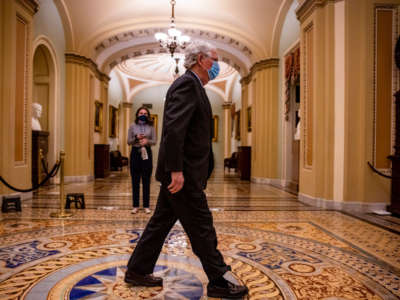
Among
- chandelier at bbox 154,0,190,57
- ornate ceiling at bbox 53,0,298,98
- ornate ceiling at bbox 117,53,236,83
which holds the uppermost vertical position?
ornate ceiling at bbox 117,53,236,83

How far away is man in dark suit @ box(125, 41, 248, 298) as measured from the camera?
1811 mm

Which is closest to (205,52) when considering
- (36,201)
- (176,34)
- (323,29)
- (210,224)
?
(210,224)

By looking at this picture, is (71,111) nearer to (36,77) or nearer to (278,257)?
(36,77)

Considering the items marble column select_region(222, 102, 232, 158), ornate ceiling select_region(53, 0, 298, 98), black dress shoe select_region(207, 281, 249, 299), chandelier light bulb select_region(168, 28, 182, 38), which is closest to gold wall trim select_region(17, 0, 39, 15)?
ornate ceiling select_region(53, 0, 298, 98)

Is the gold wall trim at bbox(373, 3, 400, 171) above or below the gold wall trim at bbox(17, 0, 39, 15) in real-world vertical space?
below

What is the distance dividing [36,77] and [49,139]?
1607 millimetres

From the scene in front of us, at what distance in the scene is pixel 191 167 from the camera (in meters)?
1.87

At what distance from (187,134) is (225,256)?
1349 mm

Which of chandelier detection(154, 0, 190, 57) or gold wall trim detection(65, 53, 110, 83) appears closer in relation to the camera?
chandelier detection(154, 0, 190, 57)

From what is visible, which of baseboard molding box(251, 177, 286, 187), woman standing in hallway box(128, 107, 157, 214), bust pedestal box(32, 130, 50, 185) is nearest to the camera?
woman standing in hallway box(128, 107, 157, 214)

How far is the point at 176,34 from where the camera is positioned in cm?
863

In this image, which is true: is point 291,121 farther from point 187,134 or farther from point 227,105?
point 227,105

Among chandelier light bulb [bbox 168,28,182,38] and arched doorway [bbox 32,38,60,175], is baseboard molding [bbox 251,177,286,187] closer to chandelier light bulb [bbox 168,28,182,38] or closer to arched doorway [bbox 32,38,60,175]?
chandelier light bulb [bbox 168,28,182,38]

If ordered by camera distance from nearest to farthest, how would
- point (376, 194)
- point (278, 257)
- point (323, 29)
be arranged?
1. point (278, 257)
2. point (376, 194)
3. point (323, 29)
